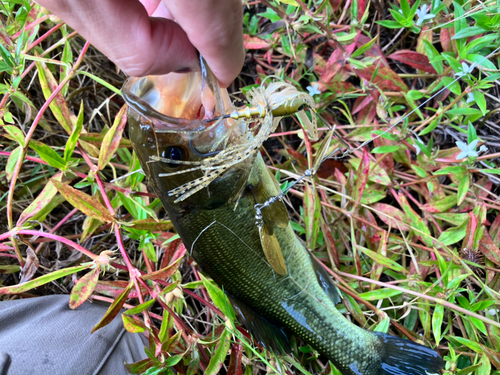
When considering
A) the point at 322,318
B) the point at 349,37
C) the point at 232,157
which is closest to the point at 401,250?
the point at 322,318

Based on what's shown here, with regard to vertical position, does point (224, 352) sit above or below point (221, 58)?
below

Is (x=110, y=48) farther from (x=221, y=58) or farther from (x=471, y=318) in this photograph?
(x=471, y=318)

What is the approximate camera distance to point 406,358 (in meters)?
1.54

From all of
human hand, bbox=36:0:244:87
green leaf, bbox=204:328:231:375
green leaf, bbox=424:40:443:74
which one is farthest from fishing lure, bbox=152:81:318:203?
green leaf, bbox=424:40:443:74

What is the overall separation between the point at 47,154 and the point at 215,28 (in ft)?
2.98

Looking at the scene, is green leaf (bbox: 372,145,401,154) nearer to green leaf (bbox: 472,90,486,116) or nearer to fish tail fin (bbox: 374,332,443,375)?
green leaf (bbox: 472,90,486,116)

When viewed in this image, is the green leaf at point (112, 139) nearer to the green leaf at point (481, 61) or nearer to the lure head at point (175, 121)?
the lure head at point (175, 121)

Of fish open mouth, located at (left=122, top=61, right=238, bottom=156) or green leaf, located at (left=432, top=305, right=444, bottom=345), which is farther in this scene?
green leaf, located at (left=432, top=305, right=444, bottom=345)

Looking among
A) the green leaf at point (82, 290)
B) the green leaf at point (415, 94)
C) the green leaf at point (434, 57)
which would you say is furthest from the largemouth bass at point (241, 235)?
the green leaf at point (434, 57)

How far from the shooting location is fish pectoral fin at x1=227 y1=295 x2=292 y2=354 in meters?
1.48

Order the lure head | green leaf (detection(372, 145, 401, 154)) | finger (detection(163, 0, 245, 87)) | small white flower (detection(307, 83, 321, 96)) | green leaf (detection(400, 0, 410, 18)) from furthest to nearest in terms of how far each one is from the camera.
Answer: small white flower (detection(307, 83, 321, 96)), green leaf (detection(372, 145, 401, 154)), green leaf (detection(400, 0, 410, 18)), the lure head, finger (detection(163, 0, 245, 87))

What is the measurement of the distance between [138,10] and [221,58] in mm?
251

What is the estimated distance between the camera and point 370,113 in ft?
6.49

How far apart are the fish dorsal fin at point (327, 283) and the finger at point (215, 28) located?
1.03m
